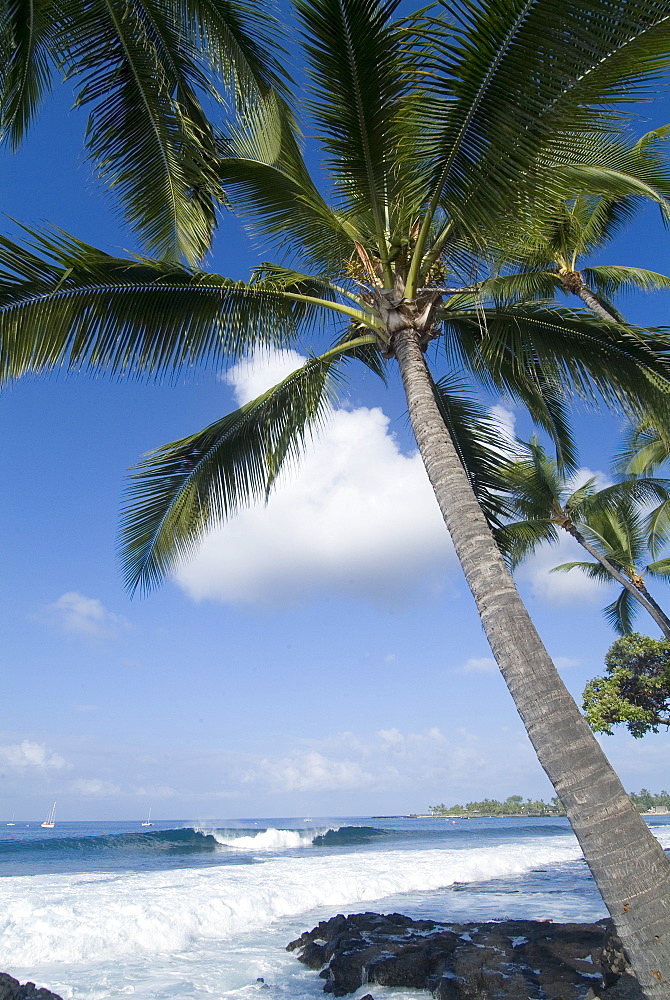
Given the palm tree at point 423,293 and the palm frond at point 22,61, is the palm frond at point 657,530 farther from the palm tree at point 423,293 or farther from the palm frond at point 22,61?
the palm frond at point 22,61

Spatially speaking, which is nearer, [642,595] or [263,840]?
[642,595]

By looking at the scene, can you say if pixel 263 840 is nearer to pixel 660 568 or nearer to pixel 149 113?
pixel 660 568

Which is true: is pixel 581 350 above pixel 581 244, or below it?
below

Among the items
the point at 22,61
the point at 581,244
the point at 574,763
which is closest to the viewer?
the point at 574,763

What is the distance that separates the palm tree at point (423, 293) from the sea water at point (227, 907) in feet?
20.8

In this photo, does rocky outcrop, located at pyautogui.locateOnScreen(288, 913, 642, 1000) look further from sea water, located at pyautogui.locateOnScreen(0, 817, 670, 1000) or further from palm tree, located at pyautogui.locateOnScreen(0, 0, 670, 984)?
palm tree, located at pyautogui.locateOnScreen(0, 0, 670, 984)

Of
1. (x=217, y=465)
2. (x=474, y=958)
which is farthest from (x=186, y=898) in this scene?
(x=217, y=465)

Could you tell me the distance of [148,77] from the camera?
16.3 feet

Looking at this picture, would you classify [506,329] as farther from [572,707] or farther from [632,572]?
[632,572]

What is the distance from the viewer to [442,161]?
163 inches

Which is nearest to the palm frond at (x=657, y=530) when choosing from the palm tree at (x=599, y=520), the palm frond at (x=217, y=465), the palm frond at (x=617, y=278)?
the palm tree at (x=599, y=520)

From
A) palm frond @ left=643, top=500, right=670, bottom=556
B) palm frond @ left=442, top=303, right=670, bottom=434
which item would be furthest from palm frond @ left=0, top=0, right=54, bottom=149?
palm frond @ left=643, top=500, right=670, bottom=556

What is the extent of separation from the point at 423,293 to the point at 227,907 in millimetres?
13631

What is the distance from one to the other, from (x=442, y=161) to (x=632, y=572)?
14.0 metres
